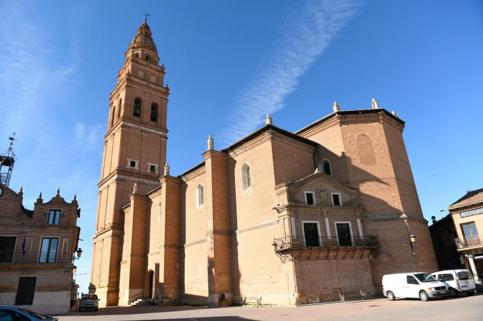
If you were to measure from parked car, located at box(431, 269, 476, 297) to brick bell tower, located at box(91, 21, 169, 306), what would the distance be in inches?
1195

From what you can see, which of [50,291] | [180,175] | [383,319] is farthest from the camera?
[180,175]

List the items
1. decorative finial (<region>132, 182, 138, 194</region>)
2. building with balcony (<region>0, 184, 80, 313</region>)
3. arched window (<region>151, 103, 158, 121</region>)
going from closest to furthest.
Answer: building with balcony (<region>0, 184, 80, 313</region>)
decorative finial (<region>132, 182, 138, 194</region>)
arched window (<region>151, 103, 158, 121</region>)

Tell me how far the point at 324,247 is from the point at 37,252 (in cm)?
2092

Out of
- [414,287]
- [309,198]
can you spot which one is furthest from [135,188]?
[414,287]

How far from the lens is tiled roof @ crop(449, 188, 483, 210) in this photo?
1007 inches

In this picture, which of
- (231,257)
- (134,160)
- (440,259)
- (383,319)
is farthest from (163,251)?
(440,259)

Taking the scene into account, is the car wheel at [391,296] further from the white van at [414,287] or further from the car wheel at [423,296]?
the car wheel at [423,296]

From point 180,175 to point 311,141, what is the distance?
12.9 metres

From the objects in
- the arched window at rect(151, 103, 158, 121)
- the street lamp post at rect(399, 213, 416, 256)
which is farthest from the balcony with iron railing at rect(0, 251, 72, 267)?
the street lamp post at rect(399, 213, 416, 256)

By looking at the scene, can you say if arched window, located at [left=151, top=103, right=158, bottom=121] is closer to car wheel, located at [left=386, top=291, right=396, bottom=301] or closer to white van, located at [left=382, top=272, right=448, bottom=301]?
white van, located at [left=382, top=272, right=448, bottom=301]

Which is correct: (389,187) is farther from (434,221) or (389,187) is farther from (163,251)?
(163,251)

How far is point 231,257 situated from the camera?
84.7ft

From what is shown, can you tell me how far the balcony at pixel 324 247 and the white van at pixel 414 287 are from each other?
2727 mm

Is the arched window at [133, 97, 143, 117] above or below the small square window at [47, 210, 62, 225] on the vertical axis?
above
